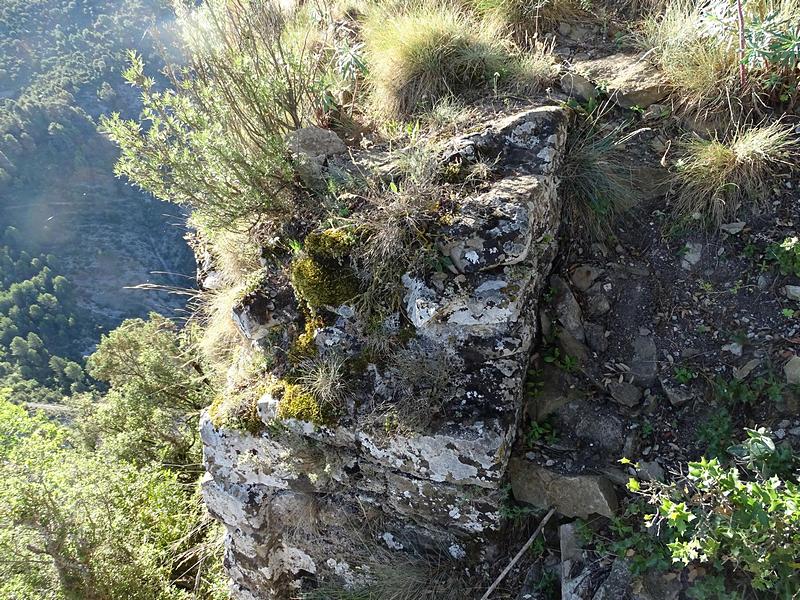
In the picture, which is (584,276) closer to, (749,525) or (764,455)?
(764,455)

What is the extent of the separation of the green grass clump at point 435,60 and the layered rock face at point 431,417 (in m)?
0.70

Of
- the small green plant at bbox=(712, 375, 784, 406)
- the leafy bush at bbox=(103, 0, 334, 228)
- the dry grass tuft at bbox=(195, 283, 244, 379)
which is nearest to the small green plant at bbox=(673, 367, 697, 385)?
the small green plant at bbox=(712, 375, 784, 406)

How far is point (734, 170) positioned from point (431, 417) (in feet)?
8.09

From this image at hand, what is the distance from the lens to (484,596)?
298 centimetres

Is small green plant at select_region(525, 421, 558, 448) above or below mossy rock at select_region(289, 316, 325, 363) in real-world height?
below

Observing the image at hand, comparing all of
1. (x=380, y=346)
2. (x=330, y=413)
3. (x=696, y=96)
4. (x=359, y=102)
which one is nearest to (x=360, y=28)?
(x=359, y=102)

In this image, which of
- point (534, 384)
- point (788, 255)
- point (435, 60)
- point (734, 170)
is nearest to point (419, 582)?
point (534, 384)

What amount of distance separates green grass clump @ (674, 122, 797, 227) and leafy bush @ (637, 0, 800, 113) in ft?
0.91

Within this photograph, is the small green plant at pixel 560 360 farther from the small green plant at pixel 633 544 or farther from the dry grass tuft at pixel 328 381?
the dry grass tuft at pixel 328 381

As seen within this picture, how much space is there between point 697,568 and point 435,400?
152cm

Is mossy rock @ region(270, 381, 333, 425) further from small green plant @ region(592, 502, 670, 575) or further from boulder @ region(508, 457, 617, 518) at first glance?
small green plant @ region(592, 502, 670, 575)

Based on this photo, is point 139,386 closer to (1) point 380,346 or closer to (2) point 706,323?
(1) point 380,346

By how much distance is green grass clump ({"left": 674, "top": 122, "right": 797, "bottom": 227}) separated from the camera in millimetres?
3041

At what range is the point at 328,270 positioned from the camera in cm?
323
